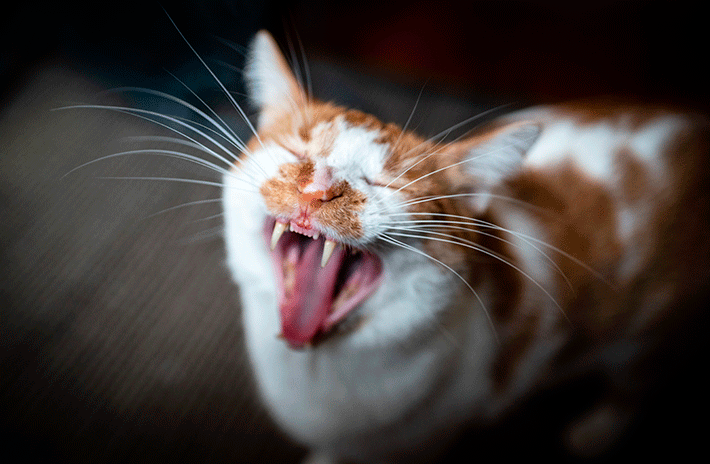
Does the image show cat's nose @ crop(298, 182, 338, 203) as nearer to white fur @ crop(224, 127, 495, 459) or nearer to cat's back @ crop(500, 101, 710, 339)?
white fur @ crop(224, 127, 495, 459)

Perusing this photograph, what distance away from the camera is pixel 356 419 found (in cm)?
61

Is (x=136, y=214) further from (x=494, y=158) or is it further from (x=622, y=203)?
(x=622, y=203)

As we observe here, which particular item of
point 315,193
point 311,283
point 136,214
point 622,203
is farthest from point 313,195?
point 622,203

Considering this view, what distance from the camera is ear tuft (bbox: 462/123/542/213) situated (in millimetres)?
426

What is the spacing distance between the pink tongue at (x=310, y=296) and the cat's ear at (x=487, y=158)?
17cm

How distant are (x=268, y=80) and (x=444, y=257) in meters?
0.29

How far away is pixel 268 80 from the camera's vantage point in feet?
1.52

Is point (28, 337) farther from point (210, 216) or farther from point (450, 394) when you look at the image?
point (450, 394)

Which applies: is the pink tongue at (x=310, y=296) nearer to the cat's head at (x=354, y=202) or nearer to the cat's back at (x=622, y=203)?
the cat's head at (x=354, y=202)

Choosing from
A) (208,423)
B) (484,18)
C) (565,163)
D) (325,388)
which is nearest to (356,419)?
(325,388)

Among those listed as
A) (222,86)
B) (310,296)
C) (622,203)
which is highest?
(622,203)

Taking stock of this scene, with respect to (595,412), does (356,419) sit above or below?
below

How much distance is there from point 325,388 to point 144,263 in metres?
0.31

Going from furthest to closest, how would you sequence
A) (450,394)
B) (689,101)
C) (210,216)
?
(689,101), (450,394), (210,216)
